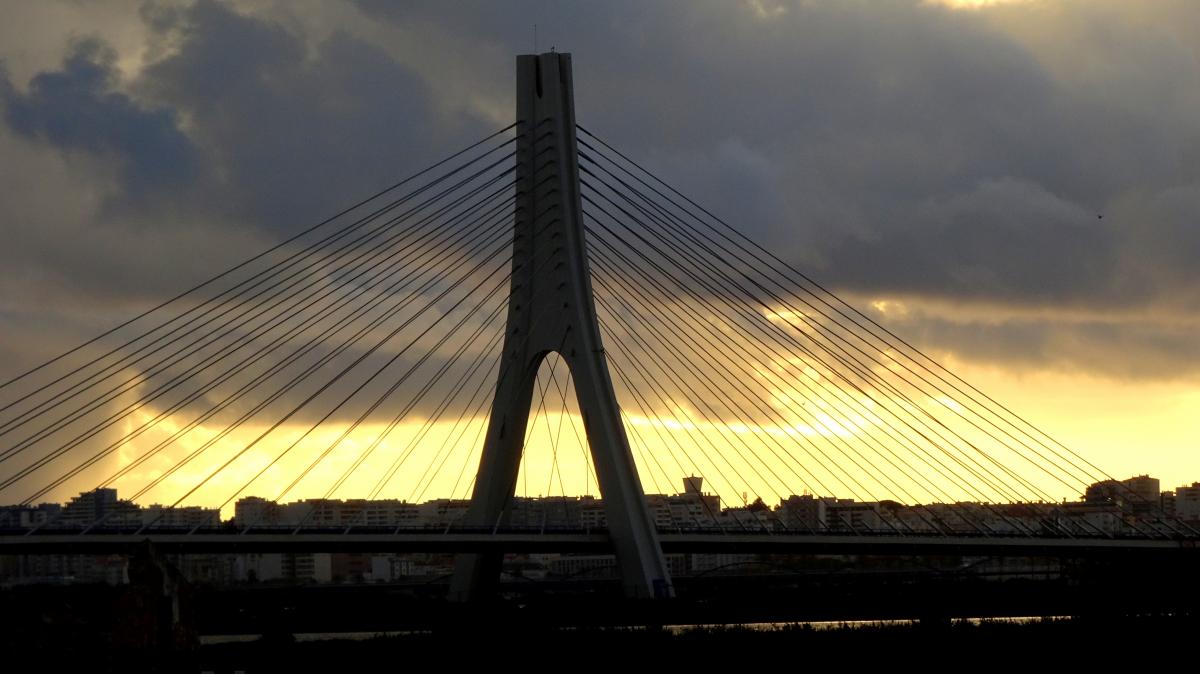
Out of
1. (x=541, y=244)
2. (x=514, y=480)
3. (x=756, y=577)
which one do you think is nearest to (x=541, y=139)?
(x=541, y=244)

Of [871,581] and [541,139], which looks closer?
[541,139]

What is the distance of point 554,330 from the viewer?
4272cm

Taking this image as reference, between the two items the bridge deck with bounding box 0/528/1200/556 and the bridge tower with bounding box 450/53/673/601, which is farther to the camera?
the bridge tower with bounding box 450/53/673/601

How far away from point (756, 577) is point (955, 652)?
4967cm

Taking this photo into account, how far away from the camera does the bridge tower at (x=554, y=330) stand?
138 feet

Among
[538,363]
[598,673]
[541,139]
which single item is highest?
[541,139]

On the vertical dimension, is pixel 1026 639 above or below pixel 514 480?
below

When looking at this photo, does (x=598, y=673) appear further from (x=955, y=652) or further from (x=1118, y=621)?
(x=1118, y=621)

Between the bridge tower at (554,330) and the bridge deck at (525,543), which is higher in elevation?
the bridge tower at (554,330)

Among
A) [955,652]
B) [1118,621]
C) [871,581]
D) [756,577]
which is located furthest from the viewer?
[756,577]

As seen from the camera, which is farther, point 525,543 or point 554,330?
point 554,330

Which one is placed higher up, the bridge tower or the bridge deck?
the bridge tower

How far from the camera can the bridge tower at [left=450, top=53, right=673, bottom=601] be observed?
4209 cm

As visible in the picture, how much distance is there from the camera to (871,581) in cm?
7475
